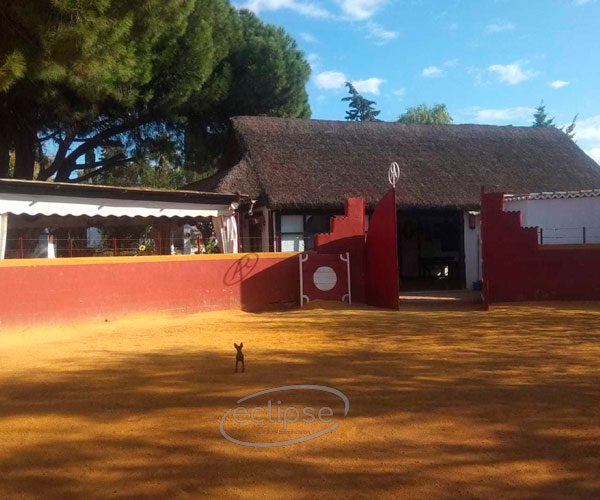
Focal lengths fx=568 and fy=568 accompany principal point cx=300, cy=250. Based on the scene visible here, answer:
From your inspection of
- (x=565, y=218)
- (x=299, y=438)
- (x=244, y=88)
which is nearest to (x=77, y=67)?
(x=244, y=88)

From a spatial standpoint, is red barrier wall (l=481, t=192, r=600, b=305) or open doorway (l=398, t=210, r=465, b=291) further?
open doorway (l=398, t=210, r=465, b=291)

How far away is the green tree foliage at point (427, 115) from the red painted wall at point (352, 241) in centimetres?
3382

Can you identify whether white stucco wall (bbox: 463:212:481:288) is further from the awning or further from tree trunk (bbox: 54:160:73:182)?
tree trunk (bbox: 54:160:73:182)

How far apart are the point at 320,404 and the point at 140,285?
26.1 feet

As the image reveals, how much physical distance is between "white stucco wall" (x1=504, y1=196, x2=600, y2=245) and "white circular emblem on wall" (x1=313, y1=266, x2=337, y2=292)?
615 centimetres

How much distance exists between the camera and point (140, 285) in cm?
1198

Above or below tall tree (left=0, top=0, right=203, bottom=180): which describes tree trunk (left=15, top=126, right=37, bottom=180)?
below

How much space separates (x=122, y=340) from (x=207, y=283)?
4176mm

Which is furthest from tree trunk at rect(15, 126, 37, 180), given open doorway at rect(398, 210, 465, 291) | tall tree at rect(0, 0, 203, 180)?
open doorway at rect(398, 210, 465, 291)

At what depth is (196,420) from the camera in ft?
14.6

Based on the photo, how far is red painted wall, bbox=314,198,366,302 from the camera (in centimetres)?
1405

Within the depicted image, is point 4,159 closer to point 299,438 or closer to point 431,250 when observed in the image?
point 431,250

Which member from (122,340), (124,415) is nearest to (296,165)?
(122,340)

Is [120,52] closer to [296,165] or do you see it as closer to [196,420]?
[296,165]
